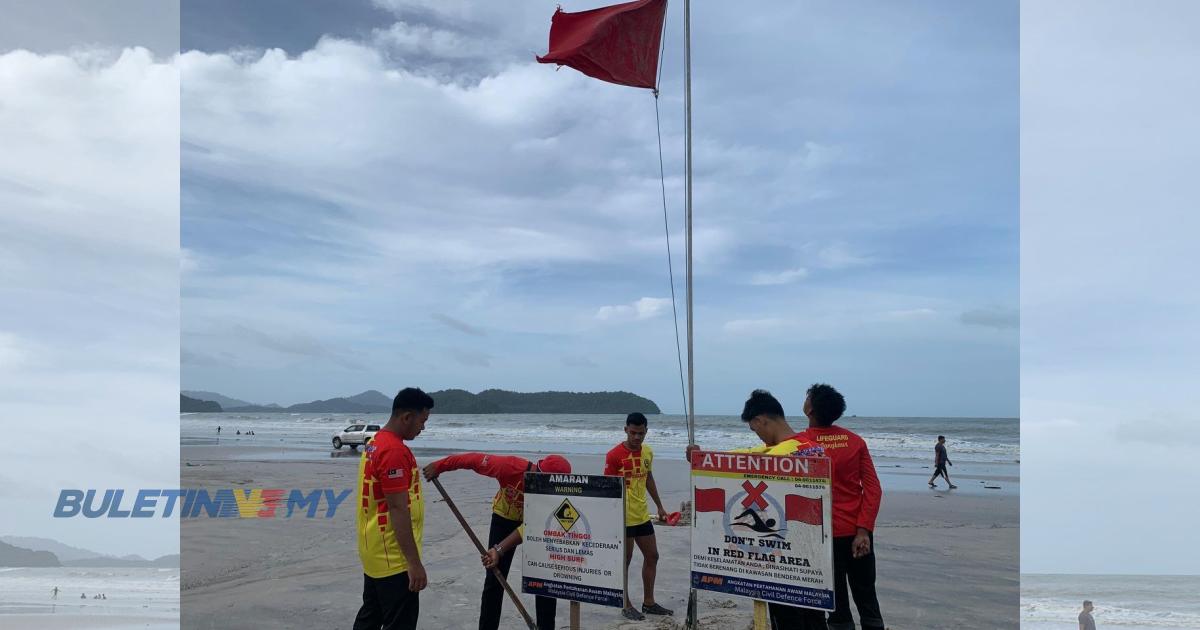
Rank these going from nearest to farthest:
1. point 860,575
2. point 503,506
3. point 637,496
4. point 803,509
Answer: point 803,509
point 860,575
point 503,506
point 637,496

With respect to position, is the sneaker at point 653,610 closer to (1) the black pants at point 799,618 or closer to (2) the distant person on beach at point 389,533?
(1) the black pants at point 799,618

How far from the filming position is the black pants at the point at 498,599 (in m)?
5.16

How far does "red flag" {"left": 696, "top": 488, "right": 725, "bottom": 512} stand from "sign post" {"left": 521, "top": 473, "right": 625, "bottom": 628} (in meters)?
0.45

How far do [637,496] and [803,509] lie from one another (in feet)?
8.03

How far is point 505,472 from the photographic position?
5.13 meters

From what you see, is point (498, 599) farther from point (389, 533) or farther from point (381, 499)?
point (381, 499)

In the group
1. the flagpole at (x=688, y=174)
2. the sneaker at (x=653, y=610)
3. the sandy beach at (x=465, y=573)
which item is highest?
the flagpole at (x=688, y=174)

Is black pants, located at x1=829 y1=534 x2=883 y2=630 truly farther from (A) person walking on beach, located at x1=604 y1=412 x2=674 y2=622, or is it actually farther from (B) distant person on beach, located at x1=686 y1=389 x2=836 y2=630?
(A) person walking on beach, located at x1=604 y1=412 x2=674 y2=622

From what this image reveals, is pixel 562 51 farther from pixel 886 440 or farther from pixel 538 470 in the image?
pixel 886 440
